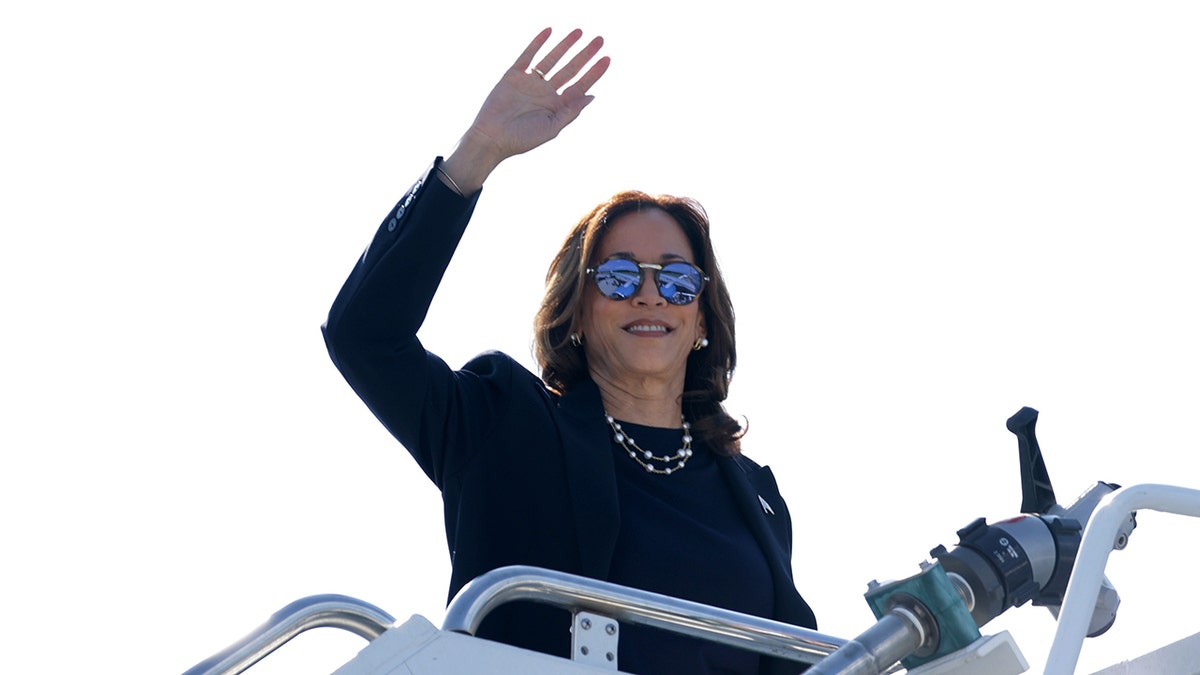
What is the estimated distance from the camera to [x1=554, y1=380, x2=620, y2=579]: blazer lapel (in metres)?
4.30

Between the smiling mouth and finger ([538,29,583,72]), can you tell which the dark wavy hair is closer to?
the smiling mouth

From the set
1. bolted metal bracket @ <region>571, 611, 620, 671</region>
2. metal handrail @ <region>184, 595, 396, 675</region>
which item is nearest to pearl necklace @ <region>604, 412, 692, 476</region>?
bolted metal bracket @ <region>571, 611, 620, 671</region>

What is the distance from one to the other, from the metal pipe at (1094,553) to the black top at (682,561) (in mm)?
1403

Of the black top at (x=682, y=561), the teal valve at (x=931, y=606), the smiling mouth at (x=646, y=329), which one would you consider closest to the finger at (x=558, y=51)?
the smiling mouth at (x=646, y=329)

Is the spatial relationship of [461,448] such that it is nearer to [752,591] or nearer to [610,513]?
[610,513]

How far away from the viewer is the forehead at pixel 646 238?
5.04 m

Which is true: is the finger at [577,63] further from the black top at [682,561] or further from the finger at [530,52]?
the black top at [682,561]

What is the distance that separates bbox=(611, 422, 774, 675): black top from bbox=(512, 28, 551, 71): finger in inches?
41.0

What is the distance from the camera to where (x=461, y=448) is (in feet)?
14.6

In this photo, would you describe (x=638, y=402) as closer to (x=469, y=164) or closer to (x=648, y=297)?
(x=648, y=297)

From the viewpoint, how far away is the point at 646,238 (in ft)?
16.7

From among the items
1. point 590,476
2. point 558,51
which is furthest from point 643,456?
point 558,51

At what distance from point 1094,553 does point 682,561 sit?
152cm

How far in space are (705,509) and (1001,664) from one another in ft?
5.67
